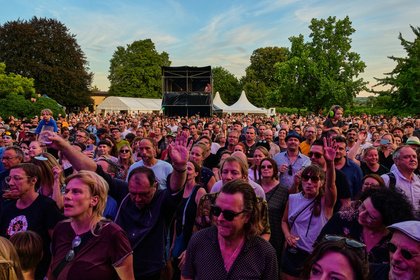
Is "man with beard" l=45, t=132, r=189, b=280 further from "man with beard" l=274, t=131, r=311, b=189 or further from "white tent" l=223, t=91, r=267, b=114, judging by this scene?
"white tent" l=223, t=91, r=267, b=114

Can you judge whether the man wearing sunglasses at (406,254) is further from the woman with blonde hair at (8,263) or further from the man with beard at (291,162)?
the man with beard at (291,162)

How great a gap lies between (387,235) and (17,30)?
52.1 meters

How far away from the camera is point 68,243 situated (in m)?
2.87

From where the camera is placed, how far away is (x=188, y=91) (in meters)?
24.0

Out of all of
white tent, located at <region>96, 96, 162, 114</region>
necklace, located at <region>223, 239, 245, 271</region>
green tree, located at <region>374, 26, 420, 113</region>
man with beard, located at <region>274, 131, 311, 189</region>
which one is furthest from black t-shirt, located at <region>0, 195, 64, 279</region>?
white tent, located at <region>96, 96, 162, 114</region>

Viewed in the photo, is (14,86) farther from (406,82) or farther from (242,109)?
(406,82)

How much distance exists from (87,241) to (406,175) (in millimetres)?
3882

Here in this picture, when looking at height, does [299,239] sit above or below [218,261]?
below

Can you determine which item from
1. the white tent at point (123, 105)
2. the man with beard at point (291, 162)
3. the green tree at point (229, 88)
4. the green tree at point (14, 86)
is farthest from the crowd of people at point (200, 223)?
the green tree at point (229, 88)

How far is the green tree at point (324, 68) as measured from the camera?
1254 inches

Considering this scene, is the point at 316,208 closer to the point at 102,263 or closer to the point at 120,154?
the point at 102,263

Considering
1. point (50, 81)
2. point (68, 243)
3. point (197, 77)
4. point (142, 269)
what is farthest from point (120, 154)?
point (50, 81)

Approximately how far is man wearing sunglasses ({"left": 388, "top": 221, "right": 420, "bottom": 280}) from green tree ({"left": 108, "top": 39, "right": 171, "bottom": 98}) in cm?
6631

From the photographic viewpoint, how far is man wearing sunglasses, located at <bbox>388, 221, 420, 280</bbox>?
218 centimetres
